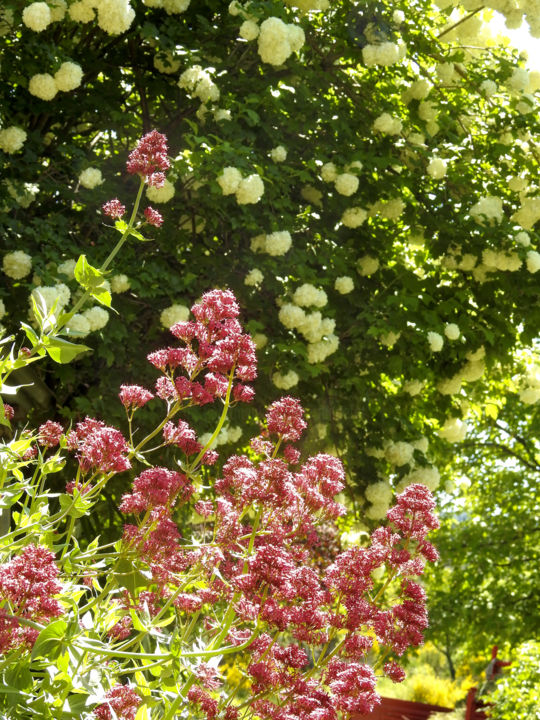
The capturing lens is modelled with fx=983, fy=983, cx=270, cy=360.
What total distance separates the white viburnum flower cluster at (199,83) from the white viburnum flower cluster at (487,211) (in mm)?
1764

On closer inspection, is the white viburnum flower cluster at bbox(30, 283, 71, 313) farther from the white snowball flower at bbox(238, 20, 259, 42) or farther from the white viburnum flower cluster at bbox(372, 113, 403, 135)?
the white viburnum flower cluster at bbox(372, 113, 403, 135)

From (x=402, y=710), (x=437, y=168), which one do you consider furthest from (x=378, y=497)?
(x=402, y=710)

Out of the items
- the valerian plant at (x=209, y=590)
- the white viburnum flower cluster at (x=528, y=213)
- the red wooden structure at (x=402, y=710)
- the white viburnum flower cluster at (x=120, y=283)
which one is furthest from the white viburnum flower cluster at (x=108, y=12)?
the red wooden structure at (x=402, y=710)

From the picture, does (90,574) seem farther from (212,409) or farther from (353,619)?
(212,409)

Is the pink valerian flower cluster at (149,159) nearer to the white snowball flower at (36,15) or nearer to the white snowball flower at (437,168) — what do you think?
the white snowball flower at (36,15)

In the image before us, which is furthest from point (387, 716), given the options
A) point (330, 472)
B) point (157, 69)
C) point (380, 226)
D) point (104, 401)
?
point (330, 472)

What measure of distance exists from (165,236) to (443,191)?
77.2 inches

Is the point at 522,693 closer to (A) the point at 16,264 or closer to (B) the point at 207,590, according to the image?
(A) the point at 16,264

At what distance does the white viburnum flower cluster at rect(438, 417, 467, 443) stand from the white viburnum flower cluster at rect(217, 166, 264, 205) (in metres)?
2.31

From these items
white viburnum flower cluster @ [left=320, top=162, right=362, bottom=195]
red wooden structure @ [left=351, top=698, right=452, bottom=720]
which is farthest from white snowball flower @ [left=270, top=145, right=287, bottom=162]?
red wooden structure @ [left=351, top=698, right=452, bottom=720]

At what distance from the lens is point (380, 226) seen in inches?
250

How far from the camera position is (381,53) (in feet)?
18.0

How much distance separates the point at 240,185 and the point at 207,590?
329cm

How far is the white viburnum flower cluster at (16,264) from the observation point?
4.48 metres
